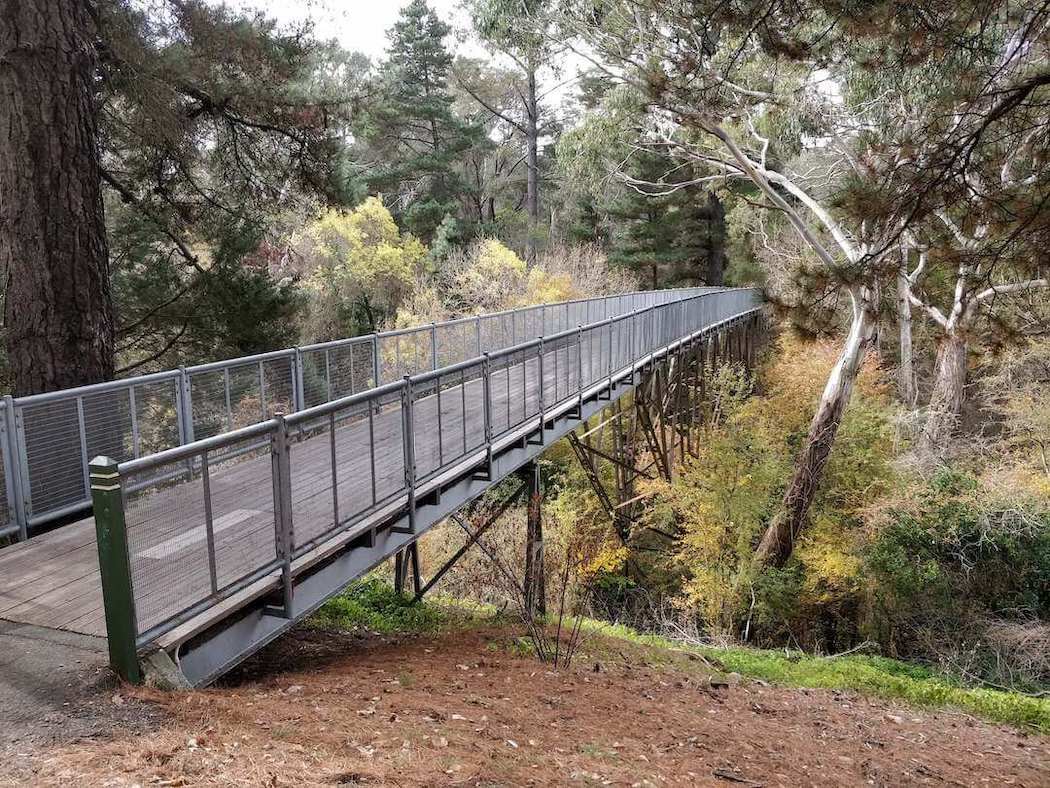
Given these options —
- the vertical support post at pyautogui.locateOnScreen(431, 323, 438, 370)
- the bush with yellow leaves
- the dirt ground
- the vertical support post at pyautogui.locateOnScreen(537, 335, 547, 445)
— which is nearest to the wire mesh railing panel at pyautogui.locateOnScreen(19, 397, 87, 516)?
the dirt ground

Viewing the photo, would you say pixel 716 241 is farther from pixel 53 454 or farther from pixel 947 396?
pixel 53 454

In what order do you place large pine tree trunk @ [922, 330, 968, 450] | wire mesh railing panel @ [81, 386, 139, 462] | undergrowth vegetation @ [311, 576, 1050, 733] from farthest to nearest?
1. large pine tree trunk @ [922, 330, 968, 450]
2. undergrowth vegetation @ [311, 576, 1050, 733]
3. wire mesh railing panel @ [81, 386, 139, 462]

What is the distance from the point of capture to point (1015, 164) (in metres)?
6.83

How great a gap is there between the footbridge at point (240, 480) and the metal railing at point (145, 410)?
0.02 metres

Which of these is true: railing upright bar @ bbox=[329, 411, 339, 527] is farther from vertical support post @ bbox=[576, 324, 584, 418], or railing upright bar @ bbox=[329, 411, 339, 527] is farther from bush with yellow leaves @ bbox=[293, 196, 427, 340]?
bush with yellow leaves @ bbox=[293, 196, 427, 340]

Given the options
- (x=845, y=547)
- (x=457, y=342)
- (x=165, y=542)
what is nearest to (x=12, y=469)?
(x=165, y=542)

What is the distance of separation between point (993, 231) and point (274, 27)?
34.0 feet

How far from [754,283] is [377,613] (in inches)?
462

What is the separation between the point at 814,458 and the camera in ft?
52.4

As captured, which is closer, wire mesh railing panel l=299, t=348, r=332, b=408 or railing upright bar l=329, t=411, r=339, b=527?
railing upright bar l=329, t=411, r=339, b=527

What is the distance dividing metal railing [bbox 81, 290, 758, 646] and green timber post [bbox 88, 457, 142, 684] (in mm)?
11

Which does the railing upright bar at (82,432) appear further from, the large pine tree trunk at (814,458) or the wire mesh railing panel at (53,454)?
the large pine tree trunk at (814,458)

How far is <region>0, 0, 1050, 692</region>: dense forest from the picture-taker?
20.6ft

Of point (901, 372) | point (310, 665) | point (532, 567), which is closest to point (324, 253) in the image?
point (901, 372)
